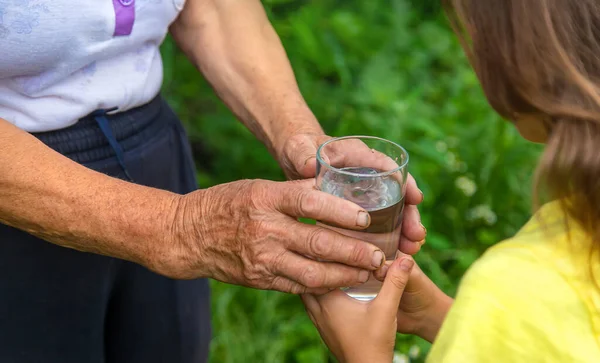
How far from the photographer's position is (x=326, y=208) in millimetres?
1518

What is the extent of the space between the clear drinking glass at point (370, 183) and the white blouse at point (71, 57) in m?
0.52

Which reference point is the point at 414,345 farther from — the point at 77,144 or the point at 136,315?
the point at 77,144

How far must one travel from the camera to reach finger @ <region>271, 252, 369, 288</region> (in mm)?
1573

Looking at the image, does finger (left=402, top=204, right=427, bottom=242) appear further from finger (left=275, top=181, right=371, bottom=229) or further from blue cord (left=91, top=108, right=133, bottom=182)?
blue cord (left=91, top=108, right=133, bottom=182)

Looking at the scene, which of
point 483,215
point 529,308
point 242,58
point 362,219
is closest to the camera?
point 529,308

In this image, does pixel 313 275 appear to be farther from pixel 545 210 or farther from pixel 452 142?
pixel 452 142

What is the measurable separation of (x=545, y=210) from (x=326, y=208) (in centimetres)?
43

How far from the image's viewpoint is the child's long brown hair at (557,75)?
1.36 meters

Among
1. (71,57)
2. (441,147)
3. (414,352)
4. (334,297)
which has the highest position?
(71,57)

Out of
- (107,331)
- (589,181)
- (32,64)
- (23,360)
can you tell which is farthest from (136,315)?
(589,181)

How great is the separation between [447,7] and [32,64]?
0.89 metres

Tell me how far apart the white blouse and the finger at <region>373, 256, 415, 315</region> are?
2.44ft

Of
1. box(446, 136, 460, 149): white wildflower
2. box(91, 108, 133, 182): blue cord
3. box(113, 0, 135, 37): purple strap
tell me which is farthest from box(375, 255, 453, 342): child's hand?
box(446, 136, 460, 149): white wildflower

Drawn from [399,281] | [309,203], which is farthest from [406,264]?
→ [309,203]
